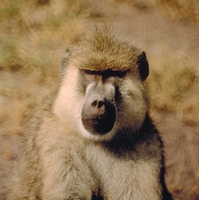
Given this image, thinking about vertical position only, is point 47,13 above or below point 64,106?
above

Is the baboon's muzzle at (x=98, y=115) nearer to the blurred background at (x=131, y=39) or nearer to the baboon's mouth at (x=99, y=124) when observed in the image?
the baboon's mouth at (x=99, y=124)

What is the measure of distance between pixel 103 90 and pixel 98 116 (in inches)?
11.0

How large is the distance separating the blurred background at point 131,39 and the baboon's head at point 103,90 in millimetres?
1568

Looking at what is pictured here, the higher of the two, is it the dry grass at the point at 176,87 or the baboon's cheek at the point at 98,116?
the dry grass at the point at 176,87

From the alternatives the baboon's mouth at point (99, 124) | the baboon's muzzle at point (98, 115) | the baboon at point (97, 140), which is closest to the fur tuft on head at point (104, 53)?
the baboon at point (97, 140)

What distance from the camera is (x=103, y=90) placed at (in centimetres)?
262

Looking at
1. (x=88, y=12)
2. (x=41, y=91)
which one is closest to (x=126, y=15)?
(x=88, y=12)

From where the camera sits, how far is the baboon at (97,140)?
106 inches

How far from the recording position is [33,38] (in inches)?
229

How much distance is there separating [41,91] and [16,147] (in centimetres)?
123

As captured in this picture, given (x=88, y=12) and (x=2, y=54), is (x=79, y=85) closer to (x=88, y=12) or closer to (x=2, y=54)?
(x=2, y=54)

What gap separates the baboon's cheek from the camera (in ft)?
8.11

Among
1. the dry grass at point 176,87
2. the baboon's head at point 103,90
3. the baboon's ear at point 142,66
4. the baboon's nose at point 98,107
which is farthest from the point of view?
the dry grass at point 176,87

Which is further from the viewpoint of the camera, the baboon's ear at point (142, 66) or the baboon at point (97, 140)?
the baboon's ear at point (142, 66)
